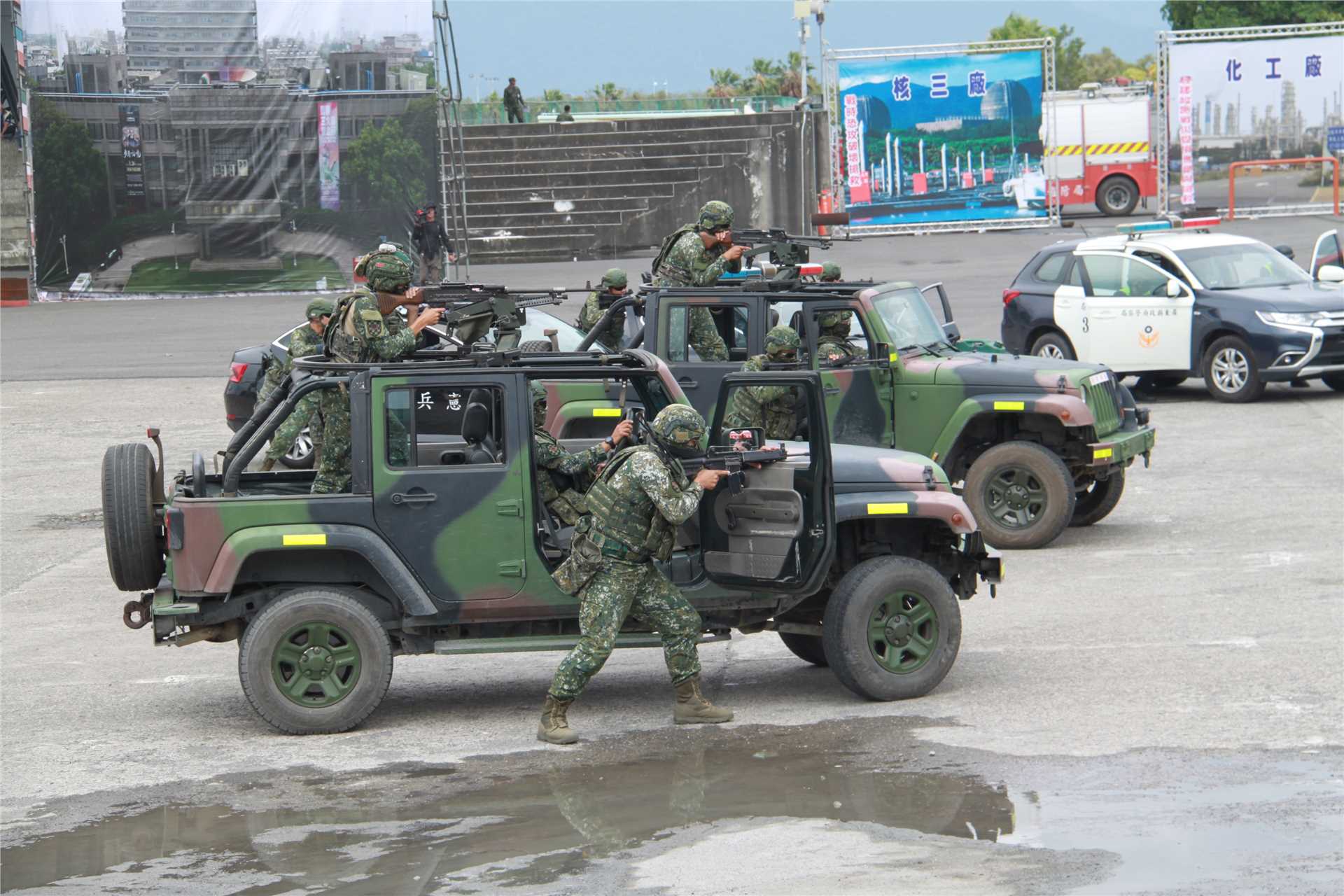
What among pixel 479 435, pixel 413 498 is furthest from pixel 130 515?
pixel 479 435

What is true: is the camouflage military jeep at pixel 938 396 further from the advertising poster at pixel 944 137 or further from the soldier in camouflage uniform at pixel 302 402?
the advertising poster at pixel 944 137

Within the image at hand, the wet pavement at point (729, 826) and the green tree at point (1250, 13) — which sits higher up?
the green tree at point (1250, 13)

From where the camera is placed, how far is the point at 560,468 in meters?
8.43

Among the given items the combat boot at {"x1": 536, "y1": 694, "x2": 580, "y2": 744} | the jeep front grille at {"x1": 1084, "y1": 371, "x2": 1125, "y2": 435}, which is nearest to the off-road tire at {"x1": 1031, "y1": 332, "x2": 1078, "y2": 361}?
the jeep front grille at {"x1": 1084, "y1": 371, "x2": 1125, "y2": 435}

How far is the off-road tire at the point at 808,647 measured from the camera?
30.6ft

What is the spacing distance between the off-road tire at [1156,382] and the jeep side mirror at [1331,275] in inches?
73.7

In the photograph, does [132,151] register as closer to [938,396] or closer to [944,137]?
[944,137]

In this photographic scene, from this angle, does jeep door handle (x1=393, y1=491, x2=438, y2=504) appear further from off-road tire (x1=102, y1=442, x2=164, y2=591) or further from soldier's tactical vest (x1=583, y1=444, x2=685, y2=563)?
off-road tire (x1=102, y1=442, x2=164, y2=591)

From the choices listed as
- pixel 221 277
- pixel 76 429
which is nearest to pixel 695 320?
pixel 76 429

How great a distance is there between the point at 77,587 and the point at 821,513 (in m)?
6.25

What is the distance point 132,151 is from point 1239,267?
21180mm

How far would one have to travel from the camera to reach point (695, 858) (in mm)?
6402

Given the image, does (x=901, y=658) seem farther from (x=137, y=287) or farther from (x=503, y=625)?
(x=137, y=287)

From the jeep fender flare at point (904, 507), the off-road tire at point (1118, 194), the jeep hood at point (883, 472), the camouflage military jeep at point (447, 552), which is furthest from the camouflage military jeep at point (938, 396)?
the off-road tire at point (1118, 194)
